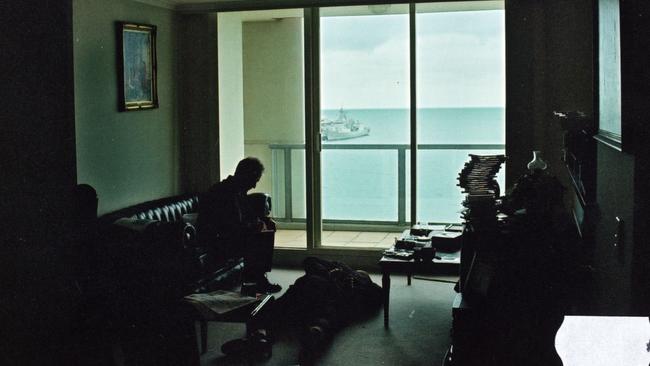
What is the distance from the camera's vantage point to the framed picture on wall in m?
5.60

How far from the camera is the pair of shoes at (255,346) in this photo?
4.02 metres

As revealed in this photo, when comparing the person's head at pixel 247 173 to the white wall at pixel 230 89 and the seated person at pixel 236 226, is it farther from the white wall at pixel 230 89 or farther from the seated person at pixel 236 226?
the white wall at pixel 230 89

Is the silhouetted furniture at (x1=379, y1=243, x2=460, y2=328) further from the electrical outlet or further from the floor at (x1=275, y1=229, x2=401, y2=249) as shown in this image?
the electrical outlet

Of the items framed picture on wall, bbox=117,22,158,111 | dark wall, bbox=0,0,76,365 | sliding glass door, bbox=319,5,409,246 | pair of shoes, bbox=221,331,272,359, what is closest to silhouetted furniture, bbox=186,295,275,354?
pair of shoes, bbox=221,331,272,359

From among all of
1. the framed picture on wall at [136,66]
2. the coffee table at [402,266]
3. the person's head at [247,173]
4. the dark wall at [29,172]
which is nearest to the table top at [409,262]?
the coffee table at [402,266]

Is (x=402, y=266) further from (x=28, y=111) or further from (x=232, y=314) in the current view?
(x=28, y=111)

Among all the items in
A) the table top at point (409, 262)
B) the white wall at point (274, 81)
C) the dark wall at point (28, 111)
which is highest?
the white wall at point (274, 81)

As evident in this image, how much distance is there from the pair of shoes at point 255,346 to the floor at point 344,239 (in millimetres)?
2659

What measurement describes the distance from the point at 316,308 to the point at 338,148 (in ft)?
8.13

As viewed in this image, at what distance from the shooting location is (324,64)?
669 centimetres

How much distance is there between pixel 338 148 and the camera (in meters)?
6.77

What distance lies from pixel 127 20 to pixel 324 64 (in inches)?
72.0

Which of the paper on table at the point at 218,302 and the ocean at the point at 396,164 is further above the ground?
the ocean at the point at 396,164

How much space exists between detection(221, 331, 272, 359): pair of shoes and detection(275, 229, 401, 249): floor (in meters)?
2.66
